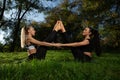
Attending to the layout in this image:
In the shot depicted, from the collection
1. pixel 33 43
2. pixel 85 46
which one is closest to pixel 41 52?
pixel 33 43

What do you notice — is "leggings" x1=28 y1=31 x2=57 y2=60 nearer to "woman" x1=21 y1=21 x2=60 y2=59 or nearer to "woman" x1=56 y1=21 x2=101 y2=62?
"woman" x1=21 y1=21 x2=60 y2=59

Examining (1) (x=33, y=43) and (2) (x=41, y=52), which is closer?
(2) (x=41, y=52)

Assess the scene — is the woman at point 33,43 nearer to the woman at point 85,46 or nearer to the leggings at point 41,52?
the leggings at point 41,52

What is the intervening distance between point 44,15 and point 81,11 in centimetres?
625

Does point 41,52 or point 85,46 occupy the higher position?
point 85,46

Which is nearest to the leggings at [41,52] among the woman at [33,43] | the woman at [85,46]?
the woman at [33,43]

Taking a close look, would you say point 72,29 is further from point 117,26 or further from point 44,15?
point 117,26

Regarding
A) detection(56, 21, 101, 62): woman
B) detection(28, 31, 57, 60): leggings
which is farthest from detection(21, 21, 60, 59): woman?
detection(56, 21, 101, 62): woman

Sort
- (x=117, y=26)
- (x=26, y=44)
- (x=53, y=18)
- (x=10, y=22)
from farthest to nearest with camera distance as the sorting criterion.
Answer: (x=53, y=18), (x=10, y=22), (x=117, y=26), (x=26, y=44)

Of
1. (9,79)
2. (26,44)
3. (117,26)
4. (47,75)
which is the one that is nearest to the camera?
(9,79)

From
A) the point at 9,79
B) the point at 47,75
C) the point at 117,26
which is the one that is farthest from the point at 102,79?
the point at 117,26

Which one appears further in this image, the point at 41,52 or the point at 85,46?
the point at 85,46

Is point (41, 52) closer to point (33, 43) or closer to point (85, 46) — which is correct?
point (33, 43)

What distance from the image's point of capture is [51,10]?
166 feet
